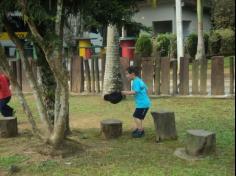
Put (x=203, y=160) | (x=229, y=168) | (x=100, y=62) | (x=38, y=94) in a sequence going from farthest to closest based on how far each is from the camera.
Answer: (x=100, y=62) < (x=38, y=94) < (x=203, y=160) < (x=229, y=168)

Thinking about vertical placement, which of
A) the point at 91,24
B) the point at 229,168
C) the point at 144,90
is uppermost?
the point at 91,24

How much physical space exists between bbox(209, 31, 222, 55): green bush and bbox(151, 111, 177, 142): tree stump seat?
19.9 meters

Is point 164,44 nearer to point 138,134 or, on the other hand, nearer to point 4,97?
point 4,97

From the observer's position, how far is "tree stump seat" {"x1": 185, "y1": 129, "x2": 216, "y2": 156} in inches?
282

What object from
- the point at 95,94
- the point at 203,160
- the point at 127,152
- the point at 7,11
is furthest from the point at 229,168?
the point at 95,94

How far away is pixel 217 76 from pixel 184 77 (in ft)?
2.93

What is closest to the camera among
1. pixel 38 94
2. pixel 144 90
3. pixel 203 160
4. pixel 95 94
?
pixel 203 160

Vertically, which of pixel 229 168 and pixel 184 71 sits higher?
pixel 184 71

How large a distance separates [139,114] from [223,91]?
516cm

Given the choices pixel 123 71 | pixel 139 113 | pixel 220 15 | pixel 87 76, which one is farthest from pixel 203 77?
pixel 220 15

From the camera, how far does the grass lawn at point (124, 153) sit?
660cm

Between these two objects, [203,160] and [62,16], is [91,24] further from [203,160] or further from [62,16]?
[203,160]

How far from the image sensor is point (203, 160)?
23.0 feet

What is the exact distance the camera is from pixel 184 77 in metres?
14.0
